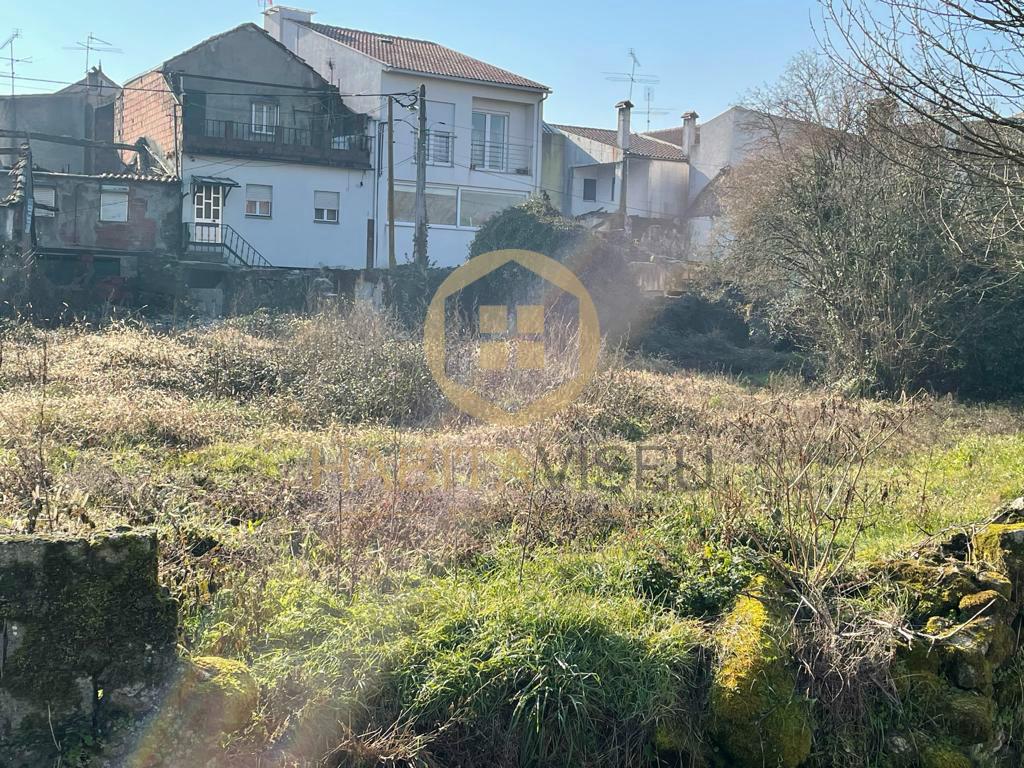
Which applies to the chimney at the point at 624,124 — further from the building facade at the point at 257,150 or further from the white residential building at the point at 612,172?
the building facade at the point at 257,150

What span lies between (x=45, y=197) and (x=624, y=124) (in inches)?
976

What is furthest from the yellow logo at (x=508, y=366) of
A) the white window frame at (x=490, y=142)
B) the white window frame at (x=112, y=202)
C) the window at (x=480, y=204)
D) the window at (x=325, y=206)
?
the white window frame at (x=490, y=142)

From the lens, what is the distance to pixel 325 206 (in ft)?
110

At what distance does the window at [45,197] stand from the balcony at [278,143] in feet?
14.0

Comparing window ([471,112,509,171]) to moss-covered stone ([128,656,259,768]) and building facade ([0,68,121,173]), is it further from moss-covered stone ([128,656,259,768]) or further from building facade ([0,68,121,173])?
moss-covered stone ([128,656,259,768])

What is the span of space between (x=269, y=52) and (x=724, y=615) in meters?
31.6

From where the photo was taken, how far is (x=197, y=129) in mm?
31359

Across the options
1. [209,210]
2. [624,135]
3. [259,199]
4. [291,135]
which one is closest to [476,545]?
[209,210]

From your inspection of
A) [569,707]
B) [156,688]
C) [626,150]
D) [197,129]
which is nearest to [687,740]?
[569,707]

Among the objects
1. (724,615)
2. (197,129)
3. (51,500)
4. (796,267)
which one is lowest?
(724,615)

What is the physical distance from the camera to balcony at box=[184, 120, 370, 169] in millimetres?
30922

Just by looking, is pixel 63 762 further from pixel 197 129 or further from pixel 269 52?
pixel 269 52

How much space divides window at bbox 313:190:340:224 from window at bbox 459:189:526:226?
4.87 meters

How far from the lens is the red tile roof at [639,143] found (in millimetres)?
45000
